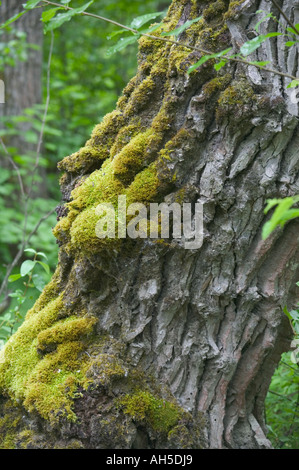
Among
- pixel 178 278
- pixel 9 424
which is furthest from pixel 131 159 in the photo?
pixel 9 424

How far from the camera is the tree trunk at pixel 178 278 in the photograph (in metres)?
1.97

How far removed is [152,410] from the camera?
2.04m

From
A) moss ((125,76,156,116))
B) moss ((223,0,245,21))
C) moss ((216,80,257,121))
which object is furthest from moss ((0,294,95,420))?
moss ((223,0,245,21))

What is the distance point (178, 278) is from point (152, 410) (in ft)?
2.13

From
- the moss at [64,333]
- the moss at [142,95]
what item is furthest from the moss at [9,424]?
the moss at [142,95]

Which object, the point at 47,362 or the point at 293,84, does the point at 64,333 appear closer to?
the point at 47,362

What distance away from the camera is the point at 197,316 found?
7.03ft

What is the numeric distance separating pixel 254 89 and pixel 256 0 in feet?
1.43

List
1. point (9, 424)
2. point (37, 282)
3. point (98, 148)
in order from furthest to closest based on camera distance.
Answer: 1. point (37, 282)
2. point (98, 148)
3. point (9, 424)

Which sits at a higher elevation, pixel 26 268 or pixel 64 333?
pixel 26 268

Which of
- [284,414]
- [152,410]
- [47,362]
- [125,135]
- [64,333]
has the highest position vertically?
[125,135]

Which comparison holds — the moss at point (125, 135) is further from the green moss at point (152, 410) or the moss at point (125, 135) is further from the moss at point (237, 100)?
the green moss at point (152, 410)

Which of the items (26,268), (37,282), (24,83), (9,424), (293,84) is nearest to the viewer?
(293,84)

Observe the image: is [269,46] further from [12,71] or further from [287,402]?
[12,71]
